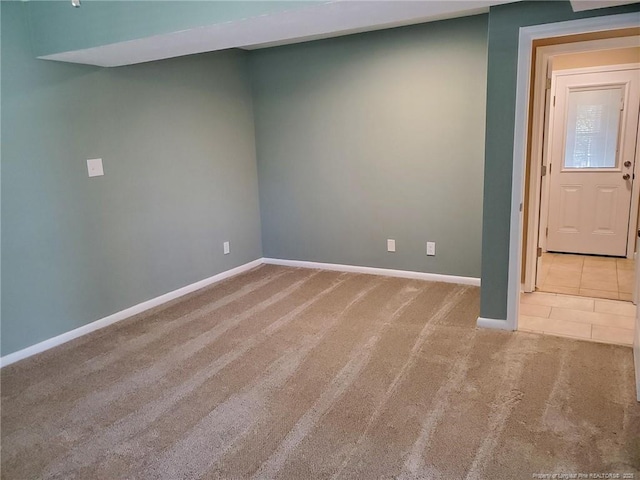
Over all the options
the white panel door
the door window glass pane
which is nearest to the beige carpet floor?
the white panel door

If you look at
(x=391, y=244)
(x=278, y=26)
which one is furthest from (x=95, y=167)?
(x=391, y=244)

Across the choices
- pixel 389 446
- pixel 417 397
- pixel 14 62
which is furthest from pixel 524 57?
pixel 14 62

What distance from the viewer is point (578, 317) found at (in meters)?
3.38

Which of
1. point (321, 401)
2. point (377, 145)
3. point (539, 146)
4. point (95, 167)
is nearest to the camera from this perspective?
point (321, 401)

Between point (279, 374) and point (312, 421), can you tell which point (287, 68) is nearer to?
point (279, 374)

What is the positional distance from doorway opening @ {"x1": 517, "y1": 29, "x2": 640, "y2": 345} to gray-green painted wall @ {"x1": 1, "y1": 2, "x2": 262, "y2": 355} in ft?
9.23

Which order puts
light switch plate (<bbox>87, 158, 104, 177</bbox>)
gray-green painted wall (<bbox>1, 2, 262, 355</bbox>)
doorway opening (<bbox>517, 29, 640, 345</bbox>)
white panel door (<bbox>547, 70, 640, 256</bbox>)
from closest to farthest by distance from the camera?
gray-green painted wall (<bbox>1, 2, 262, 355</bbox>) < light switch plate (<bbox>87, 158, 104, 177</bbox>) < doorway opening (<bbox>517, 29, 640, 345</bbox>) < white panel door (<bbox>547, 70, 640, 256</bbox>)

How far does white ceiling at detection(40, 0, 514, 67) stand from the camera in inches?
85.6

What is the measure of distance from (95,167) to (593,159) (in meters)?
4.83

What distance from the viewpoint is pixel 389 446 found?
204 cm

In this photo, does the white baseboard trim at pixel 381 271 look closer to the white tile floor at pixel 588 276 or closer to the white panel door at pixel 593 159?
the white tile floor at pixel 588 276

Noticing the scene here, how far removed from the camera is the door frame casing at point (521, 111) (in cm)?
261

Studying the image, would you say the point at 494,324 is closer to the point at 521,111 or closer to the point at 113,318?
the point at 521,111

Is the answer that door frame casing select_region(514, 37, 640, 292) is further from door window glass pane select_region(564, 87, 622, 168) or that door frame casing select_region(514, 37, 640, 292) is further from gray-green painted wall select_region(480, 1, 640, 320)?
door window glass pane select_region(564, 87, 622, 168)
